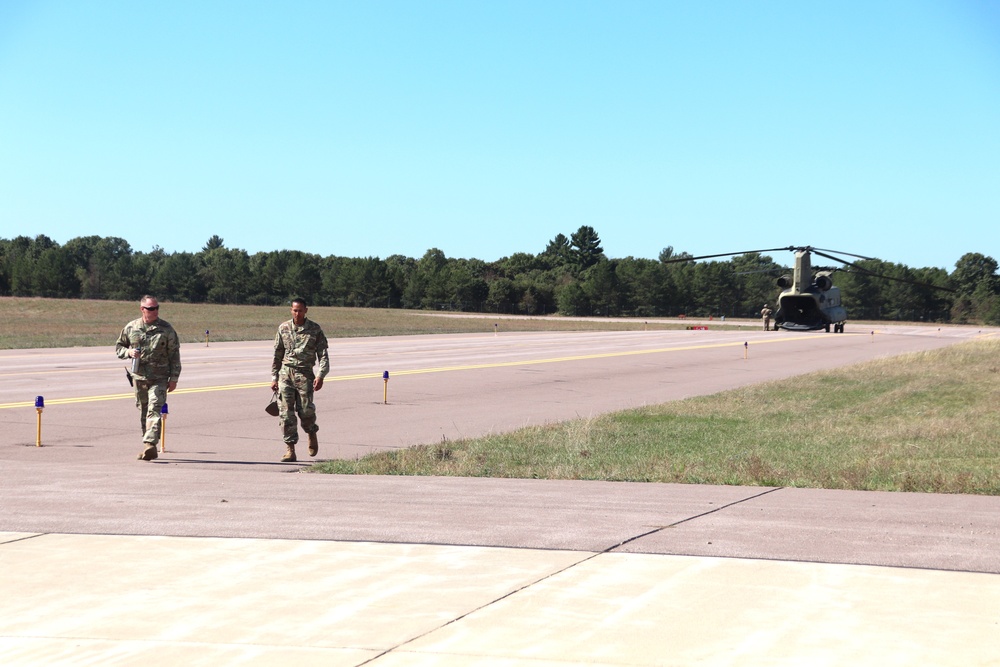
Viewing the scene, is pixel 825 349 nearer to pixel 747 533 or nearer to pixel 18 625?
pixel 747 533

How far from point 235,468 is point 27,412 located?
7719 millimetres

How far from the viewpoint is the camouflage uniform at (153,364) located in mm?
13930

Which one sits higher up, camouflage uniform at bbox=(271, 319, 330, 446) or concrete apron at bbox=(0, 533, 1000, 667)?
camouflage uniform at bbox=(271, 319, 330, 446)

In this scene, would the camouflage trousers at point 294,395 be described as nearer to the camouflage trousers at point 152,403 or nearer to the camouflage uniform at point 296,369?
the camouflage uniform at point 296,369

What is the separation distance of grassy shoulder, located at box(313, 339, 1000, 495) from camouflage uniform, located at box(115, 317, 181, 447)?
2249mm

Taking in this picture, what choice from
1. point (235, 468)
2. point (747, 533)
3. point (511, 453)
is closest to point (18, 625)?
point (747, 533)

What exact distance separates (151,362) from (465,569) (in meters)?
7.84

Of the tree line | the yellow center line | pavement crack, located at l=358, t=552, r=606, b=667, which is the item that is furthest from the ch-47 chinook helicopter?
the tree line

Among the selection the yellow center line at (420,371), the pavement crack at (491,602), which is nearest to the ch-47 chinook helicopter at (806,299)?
the yellow center line at (420,371)

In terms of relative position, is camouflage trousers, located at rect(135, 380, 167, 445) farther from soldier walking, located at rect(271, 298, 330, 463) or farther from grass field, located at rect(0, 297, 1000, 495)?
grass field, located at rect(0, 297, 1000, 495)

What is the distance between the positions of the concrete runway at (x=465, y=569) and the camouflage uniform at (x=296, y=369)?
0.76m

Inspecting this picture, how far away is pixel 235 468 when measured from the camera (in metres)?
13.5

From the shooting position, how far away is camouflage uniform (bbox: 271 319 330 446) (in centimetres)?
1428

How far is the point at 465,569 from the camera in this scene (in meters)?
7.42
